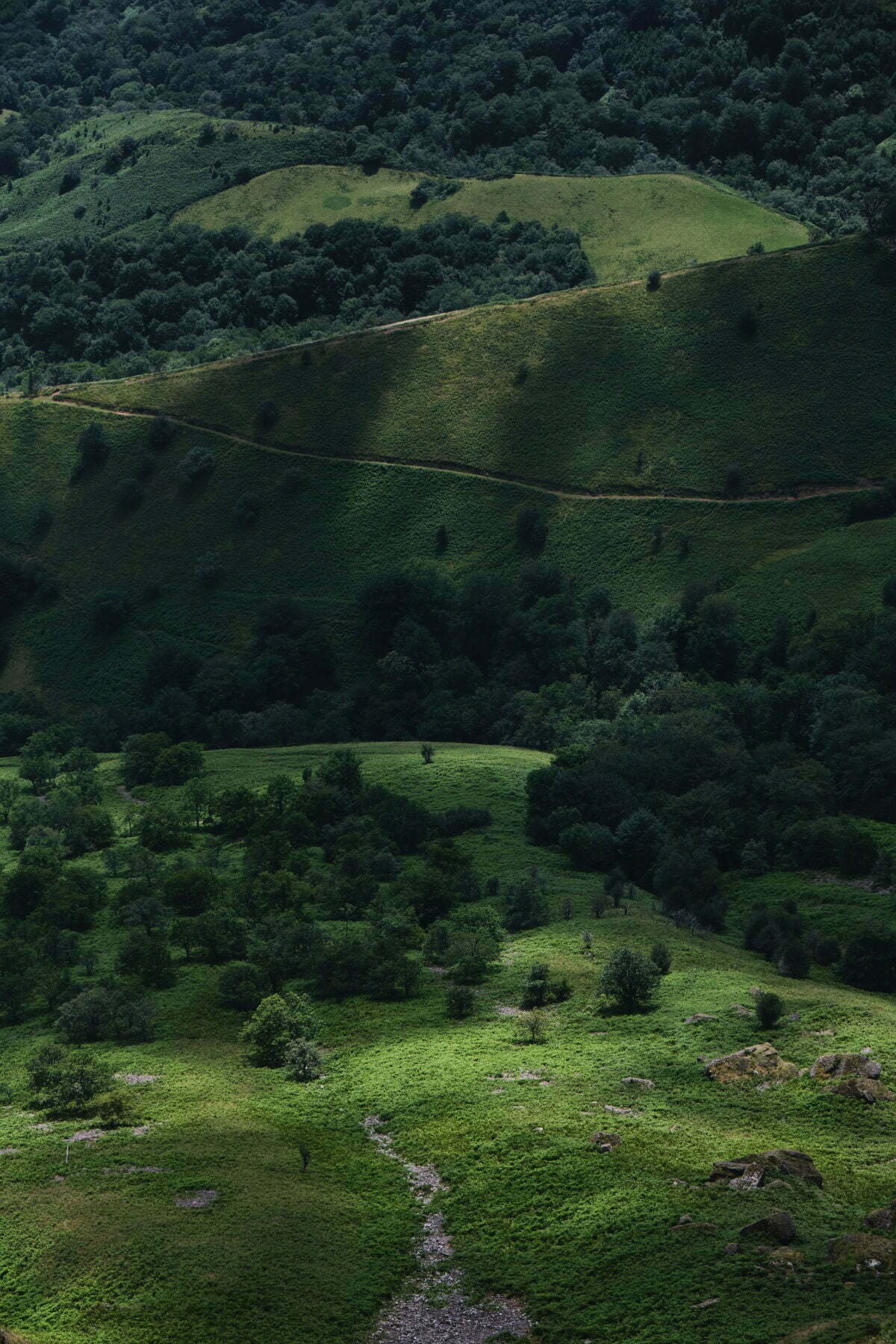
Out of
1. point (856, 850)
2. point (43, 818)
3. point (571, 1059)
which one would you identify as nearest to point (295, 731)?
point (43, 818)

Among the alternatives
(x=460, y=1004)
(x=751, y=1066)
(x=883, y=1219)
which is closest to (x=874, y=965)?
(x=460, y=1004)

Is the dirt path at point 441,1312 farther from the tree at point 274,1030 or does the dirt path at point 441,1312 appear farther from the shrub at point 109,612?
the shrub at point 109,612

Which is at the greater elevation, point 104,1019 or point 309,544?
point 104,1019

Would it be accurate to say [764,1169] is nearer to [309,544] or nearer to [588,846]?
[588,846]

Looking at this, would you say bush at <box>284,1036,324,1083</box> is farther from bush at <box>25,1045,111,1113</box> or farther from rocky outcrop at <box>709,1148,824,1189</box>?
rocky outcrop at <box>709,1148,824,1189</box>

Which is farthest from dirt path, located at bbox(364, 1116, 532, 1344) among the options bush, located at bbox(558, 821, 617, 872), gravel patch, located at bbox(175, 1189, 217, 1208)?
bush, located at bbox(558, 821, 617, 872)

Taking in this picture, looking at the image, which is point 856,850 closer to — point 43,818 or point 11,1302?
point 43,818
